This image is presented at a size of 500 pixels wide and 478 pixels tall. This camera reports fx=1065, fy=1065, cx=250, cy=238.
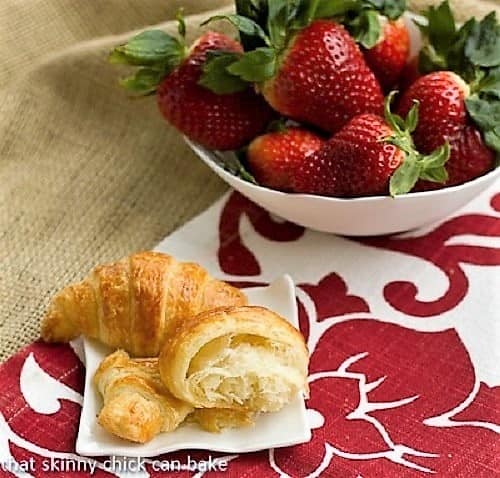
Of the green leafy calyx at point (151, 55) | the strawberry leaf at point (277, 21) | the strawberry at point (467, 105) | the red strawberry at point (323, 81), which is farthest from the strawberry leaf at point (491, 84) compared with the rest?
the green leafy calyx at point (151, 55)

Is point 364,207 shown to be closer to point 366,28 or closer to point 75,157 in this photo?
point 366,28

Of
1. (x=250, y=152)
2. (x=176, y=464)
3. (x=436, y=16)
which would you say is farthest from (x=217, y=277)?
(x=436, y=16)

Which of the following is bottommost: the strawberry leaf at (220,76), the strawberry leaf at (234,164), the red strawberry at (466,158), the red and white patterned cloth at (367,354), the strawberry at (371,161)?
the red and white patterned cloth at (367,354)

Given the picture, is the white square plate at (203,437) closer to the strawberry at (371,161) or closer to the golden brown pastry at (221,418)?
the golden brown pastry at (221,418)

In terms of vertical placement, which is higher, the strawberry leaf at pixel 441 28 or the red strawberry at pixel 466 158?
the strawberry leaf at pixel 441 28

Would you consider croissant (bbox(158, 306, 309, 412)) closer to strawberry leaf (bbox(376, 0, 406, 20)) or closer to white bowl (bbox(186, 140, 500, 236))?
white bowl (bbox(186, 140, 500, 236))

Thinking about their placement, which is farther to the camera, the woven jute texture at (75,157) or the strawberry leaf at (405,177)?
the woven jute texture at (75,157)

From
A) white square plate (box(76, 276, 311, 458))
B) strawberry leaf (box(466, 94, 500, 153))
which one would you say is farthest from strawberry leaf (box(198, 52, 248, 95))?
white square plate (box(76, 276, 311, 458))
